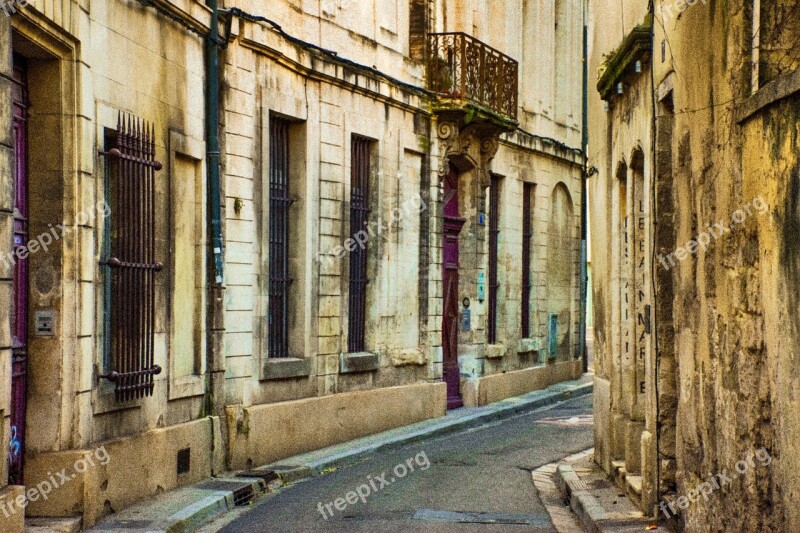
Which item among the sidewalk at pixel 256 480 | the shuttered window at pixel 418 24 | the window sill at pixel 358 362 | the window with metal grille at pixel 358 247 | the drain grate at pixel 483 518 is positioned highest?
the shuttered window at pixel 418 24

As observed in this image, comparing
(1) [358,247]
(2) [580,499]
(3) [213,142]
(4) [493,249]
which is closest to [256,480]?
(2) [580,499]

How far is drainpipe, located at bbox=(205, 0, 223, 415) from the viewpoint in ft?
43.4

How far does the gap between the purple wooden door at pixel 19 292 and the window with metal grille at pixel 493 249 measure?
13.5 m

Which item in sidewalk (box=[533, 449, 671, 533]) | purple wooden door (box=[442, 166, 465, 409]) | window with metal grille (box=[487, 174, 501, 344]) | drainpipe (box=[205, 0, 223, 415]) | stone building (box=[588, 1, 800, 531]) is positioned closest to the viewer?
stone building (box=[588, 1, 800, 531])

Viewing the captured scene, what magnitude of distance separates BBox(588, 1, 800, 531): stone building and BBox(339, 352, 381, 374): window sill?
4567mm

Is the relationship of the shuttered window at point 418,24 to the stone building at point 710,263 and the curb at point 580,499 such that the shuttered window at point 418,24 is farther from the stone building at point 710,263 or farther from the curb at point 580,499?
the curb at point 580,499

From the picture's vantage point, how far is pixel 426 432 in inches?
683

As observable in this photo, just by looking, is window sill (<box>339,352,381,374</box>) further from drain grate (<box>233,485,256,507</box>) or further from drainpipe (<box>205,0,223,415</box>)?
drain grate (<box>233,485,256,507</box>)

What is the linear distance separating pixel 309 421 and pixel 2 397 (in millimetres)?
7072

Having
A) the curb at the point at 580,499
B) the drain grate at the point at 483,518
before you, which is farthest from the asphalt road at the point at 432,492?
the curb at the point at 580,499

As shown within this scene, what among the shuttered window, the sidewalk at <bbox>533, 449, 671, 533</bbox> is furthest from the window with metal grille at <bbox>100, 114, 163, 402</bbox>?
the shuttered window

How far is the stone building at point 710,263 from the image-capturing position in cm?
657

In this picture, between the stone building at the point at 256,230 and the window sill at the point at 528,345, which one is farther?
the window sill at the point at 528,345

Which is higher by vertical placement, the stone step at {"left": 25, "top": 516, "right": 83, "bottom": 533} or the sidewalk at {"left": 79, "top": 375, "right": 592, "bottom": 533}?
the stone step at {"left": 25, "top": 516, "right": 83, "bottom": 533}
